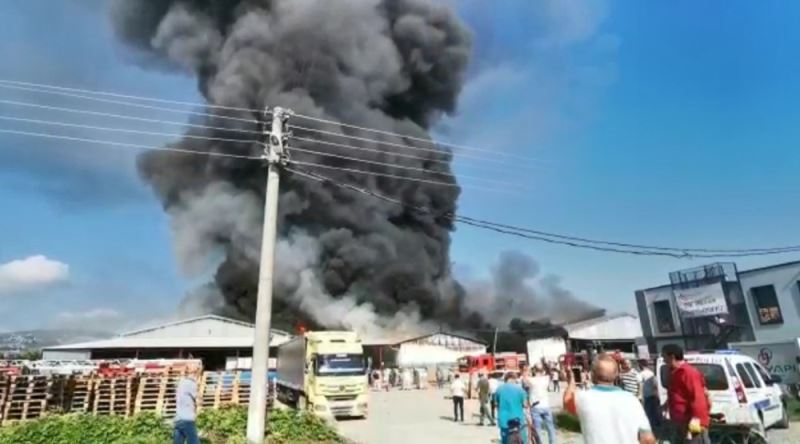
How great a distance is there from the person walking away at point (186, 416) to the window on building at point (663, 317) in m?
29.7

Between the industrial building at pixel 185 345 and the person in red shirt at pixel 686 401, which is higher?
the industrial building at pixel 185 345

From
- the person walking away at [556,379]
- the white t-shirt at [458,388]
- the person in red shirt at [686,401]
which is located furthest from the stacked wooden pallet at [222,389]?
the person walking away at [556,379]

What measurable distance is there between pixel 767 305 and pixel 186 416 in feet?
92.4

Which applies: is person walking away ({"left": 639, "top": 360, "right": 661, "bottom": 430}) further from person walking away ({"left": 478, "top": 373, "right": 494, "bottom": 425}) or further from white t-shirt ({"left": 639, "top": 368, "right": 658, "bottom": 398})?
person walking away ({"left": 478, "top": 373, "right": 494, "bottom": 425})

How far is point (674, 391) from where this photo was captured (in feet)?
18.2

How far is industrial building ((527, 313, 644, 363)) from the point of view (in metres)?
42.4

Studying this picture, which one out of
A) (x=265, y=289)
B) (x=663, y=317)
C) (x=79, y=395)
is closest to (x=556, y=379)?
(x=663, y=317)

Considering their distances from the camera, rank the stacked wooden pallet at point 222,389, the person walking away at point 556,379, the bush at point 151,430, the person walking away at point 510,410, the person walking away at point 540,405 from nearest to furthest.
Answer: the person walking away at point 510,410, the person walking away at point 540,405, the bush at point 151,430, the stacked wooden pallet at point 222,389, the person walking away at point 556,379

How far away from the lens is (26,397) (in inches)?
578

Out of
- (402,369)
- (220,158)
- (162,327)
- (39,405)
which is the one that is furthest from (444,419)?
(220,158)

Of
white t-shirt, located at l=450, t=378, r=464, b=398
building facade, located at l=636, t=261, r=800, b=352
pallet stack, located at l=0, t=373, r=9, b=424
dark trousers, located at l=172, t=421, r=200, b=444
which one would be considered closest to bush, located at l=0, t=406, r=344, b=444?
dark trousers, located at l=172, t=421, r=200, b=444

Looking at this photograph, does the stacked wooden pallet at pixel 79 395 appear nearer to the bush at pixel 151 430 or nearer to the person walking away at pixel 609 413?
the bush at pixel 151 430

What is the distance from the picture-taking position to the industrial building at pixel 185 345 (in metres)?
35.2

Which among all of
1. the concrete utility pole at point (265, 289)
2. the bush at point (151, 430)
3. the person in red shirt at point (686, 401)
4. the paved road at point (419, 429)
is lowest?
the paved road at point (419, 429)
